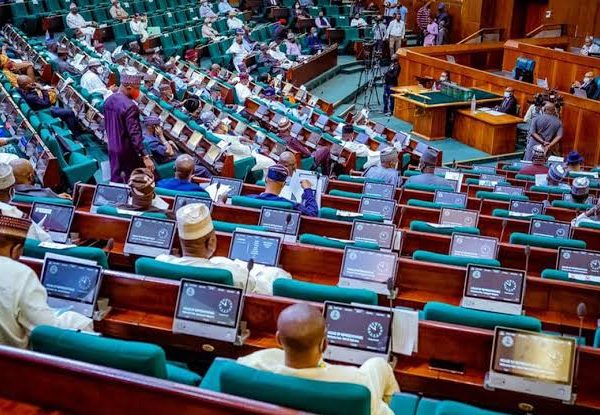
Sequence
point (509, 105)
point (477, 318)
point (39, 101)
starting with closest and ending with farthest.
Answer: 1. point (477, 318)
2. point (39, 101)
3. point (509, 105)

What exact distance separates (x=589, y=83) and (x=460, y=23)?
6.07 metres

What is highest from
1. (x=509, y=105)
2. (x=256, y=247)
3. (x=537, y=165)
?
(x=256, y=247)

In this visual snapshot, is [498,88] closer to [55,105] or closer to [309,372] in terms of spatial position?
[55,105]

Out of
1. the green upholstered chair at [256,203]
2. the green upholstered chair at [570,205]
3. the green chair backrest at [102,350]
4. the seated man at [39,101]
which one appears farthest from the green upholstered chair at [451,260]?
the seated man at [39,101]

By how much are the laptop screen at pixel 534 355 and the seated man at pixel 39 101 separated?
6.50m

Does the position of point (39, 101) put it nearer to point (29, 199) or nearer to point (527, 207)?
point (29, 199)

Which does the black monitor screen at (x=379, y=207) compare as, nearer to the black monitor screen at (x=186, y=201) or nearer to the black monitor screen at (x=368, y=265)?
the black monitor screen at (x=186, y=201)

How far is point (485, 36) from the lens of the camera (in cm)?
1528

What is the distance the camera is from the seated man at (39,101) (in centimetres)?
774

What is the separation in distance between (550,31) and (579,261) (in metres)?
12.4

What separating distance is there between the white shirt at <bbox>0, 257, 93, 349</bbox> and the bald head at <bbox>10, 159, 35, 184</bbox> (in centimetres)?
206

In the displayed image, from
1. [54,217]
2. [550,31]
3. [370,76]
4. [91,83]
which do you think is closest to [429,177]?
[54,217]

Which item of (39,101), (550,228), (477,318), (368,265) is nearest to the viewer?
(477,318)

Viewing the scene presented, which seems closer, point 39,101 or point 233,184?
point 233,184
